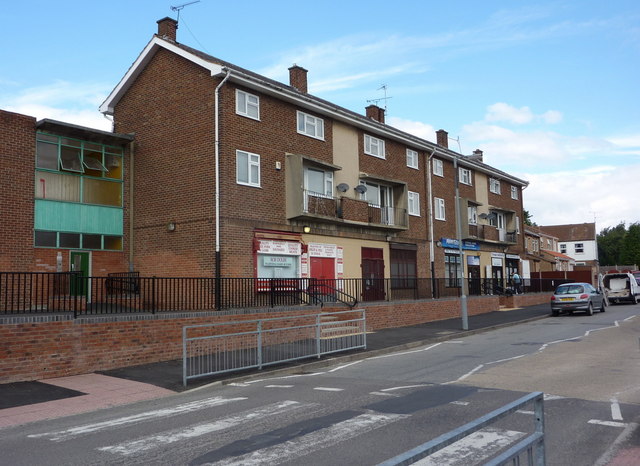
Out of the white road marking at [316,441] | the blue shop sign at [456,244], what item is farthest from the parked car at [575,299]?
the white road marking at [316,441]

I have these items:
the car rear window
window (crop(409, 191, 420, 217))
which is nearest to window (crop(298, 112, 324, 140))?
window (crop(409, 191, 420, 217))

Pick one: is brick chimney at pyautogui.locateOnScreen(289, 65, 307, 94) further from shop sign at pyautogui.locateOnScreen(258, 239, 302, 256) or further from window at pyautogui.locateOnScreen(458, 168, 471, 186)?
window at pyautogui.locateOnScreen(458, 168, 471, 186)

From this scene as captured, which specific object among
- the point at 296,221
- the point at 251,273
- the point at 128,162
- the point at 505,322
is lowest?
the point at 505,322

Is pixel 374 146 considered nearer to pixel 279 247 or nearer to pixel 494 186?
pixel 279 247

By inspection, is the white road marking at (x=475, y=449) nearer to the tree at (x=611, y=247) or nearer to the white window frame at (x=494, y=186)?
the white window frame at (x=494, y=186)

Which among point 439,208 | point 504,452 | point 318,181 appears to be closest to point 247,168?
point 318,181

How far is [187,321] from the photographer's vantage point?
14234 mm

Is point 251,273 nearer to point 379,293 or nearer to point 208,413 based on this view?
point 379,293

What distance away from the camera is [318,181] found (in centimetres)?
2327

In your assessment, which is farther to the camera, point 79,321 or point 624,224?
point 624,224

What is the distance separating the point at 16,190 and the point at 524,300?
27.8m

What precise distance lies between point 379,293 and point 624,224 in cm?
11293

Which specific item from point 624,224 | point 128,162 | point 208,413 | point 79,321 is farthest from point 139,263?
point 624,224

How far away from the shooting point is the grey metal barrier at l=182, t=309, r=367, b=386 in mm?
11630
